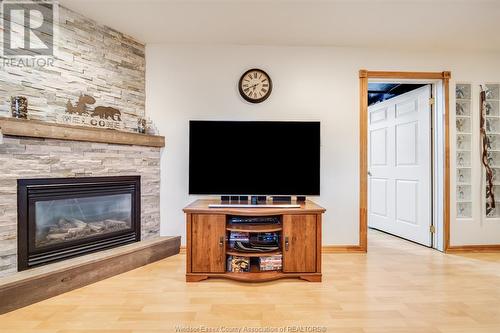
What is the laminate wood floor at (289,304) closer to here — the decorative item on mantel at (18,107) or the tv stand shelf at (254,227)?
the tv stand shelf at (254,227)

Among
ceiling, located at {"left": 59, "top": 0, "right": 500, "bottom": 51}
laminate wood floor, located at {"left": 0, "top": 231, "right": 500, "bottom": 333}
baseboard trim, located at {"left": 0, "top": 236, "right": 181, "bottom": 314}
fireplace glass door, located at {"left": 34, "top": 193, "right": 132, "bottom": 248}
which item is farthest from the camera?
ceiling, located at {"left": 59, "top": 0, "right": 500, "bottom": 51}

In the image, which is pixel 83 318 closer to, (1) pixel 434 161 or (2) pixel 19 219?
(2) pixel 19 219

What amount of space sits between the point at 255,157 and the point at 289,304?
1.36m

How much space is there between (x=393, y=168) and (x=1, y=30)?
435cm

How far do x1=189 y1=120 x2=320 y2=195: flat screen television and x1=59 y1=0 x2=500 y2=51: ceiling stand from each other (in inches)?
36.3

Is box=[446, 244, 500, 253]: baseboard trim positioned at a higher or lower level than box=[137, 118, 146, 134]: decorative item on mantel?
lower

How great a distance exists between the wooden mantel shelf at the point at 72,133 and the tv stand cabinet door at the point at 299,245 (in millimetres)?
1637

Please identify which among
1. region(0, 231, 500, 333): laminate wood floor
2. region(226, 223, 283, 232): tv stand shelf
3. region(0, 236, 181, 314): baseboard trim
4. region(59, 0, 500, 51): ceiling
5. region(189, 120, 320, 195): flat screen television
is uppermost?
region(59, 0, 500, 51): ceiling

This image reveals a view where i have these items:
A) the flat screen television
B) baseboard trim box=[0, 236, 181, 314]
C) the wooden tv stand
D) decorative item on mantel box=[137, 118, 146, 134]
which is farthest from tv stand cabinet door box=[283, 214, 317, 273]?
decorative item on mantel box=[137, 118, 146, 134]

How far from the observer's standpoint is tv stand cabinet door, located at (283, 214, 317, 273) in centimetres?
224

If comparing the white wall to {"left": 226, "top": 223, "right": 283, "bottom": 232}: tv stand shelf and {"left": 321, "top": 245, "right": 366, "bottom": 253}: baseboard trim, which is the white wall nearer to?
{"left": 321, "top": 245, "right": 366, "bottom": 253}: baseboard trim

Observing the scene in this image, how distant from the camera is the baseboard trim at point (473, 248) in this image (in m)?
3.02

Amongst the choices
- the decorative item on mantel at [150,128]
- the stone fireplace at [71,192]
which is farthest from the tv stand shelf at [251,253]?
the decorative item on mantel at [150,128]

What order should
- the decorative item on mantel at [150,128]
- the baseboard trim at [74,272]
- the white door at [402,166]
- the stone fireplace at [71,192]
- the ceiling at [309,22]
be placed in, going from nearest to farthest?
the baseboard trim at [74,272] → the stone fireplace at [71,192] → the ceiling at [309,22] → the decorative item on mantel at [150,128] → the white door at [402,166]
